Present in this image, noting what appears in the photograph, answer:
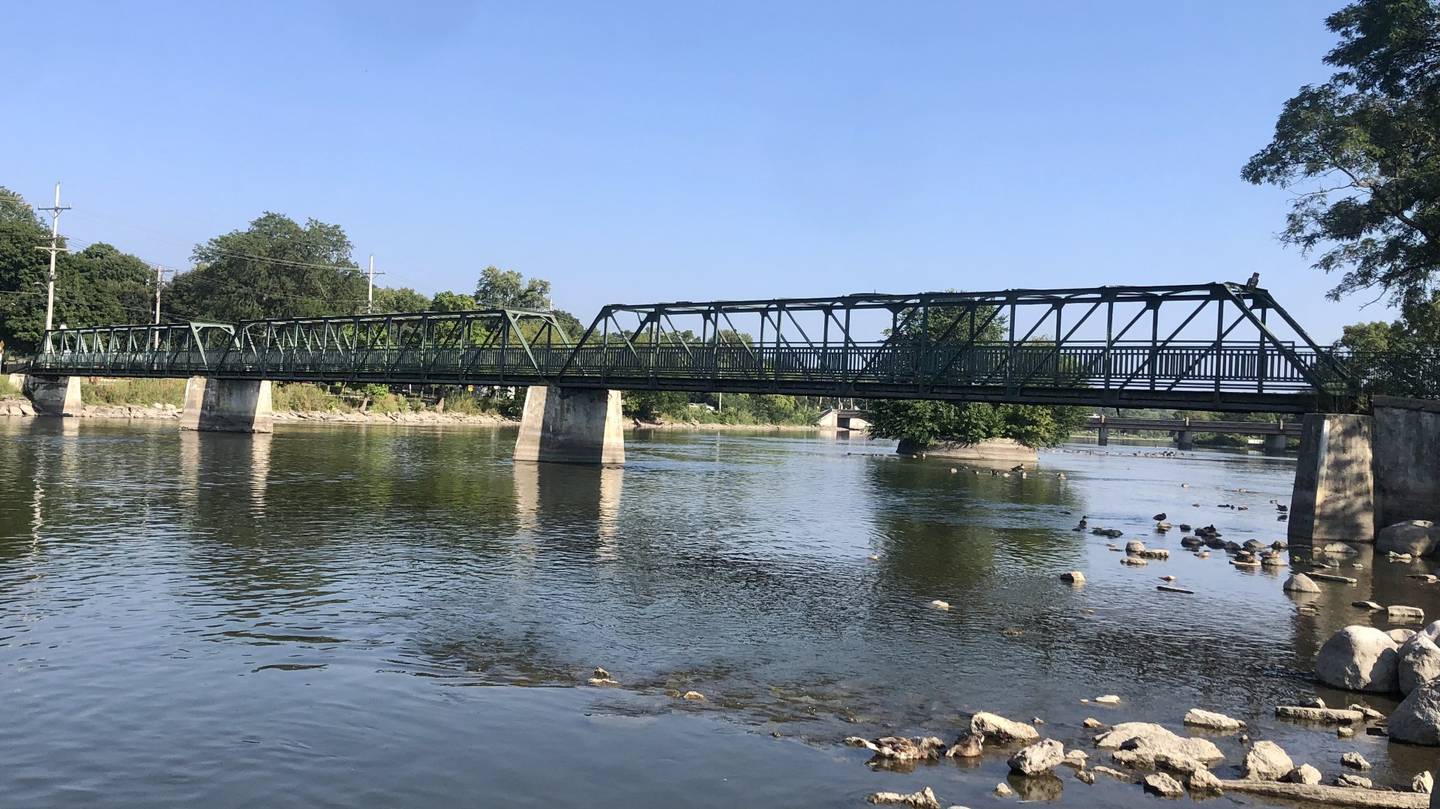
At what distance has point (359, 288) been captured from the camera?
589 feet

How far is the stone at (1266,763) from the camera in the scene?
12.2 metres

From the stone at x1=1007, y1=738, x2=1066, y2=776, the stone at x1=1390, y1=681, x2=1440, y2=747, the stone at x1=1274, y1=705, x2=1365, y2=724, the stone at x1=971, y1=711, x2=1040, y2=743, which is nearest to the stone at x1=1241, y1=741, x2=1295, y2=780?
the stone at x1=1007, y1=738, x2=1066, y2=776

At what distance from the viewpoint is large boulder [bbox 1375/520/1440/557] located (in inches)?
1309

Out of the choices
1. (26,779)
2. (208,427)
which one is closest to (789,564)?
(26,779)

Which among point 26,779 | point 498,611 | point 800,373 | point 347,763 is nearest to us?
point 26,779

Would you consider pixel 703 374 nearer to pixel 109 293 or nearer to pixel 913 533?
pixel 913 533

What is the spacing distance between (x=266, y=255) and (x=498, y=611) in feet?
520

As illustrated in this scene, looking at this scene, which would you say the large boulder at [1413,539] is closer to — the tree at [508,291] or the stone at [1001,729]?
the stone at [1001,729]

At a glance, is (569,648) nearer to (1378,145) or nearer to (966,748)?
(966,748)

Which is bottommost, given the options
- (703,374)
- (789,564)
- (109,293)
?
(789,564)

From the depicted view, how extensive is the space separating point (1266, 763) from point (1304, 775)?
16.0 inches

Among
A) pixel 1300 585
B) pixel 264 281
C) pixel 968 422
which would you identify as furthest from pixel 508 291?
pixel 1300 585

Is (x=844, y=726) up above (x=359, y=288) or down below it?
below

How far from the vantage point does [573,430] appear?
64562 millimetres
